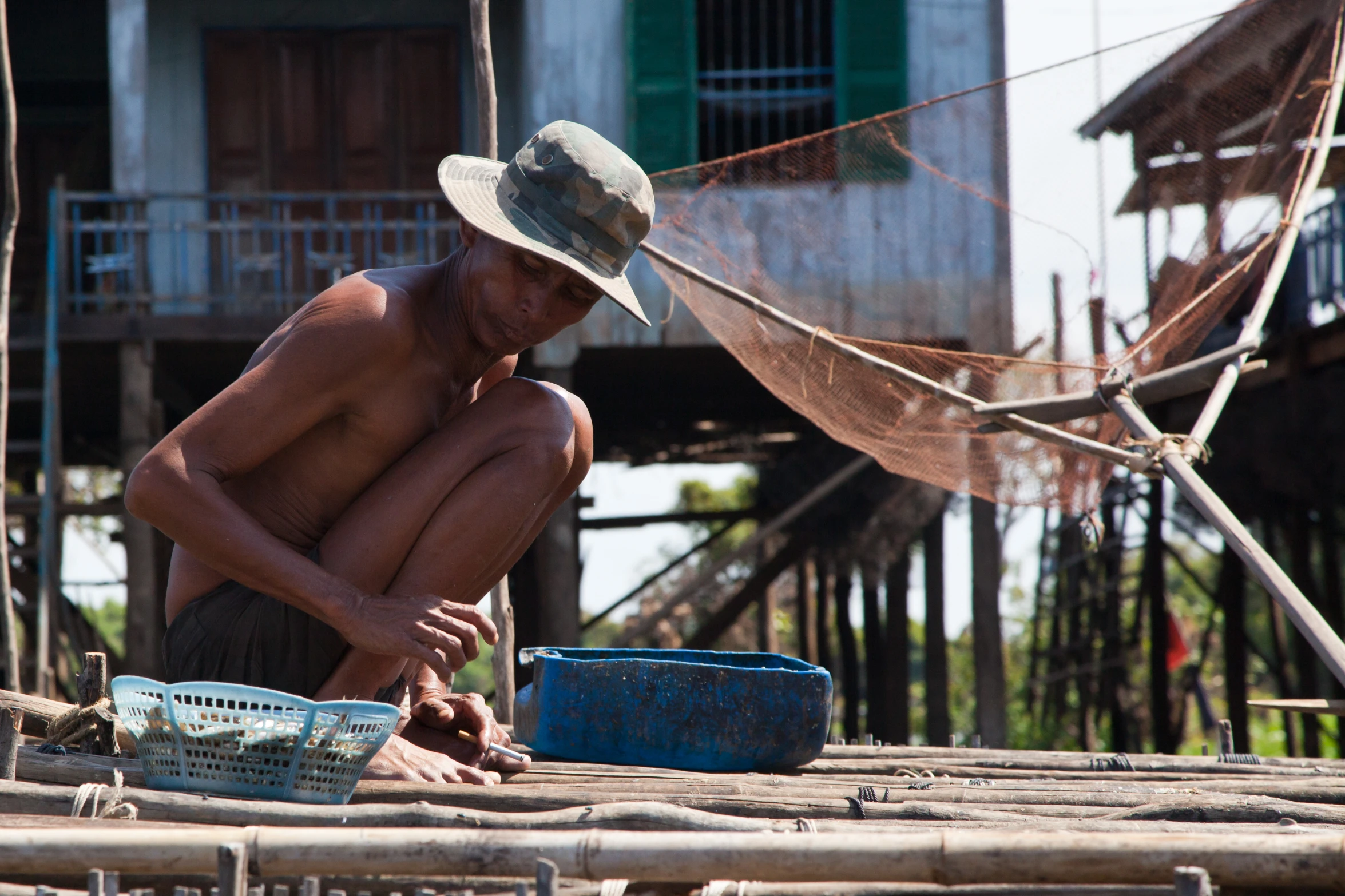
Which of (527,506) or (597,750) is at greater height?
(527,506)

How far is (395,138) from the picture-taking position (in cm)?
872

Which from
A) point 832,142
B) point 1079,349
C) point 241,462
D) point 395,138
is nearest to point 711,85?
point 395,138

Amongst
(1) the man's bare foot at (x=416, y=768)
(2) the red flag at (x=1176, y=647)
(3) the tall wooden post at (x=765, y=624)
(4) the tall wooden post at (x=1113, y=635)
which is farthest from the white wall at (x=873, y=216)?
(2) the red flag at (x=1176, y=647)

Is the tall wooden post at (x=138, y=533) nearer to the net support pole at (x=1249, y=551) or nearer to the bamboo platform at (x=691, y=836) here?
the bamboo platform at (x=691, y=836)

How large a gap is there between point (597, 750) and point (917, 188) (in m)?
3.49

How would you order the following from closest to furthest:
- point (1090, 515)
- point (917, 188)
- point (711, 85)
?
point (1090, 515) → point (917, 188) → point (711, 85)

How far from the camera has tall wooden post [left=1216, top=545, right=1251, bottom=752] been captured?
9.80 metres

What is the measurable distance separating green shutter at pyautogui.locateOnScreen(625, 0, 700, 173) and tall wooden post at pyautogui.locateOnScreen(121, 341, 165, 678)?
10.6 feet

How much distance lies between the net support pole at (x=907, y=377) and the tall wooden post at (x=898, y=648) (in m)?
5.51

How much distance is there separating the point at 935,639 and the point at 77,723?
24.4 ft

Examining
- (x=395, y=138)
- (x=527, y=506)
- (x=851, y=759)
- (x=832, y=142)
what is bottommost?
(x=851, y=759)

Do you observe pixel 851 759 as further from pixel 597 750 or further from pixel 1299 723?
pixel 1299 723

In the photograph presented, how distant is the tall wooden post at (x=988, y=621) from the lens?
26.7 ft

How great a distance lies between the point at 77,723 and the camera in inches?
103
